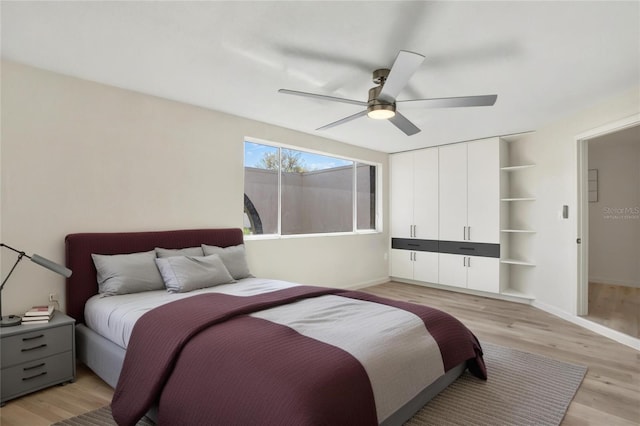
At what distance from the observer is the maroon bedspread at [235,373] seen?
143cm

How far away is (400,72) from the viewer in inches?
86.7

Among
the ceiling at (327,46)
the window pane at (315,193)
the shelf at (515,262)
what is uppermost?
the ceiling at (327,46)

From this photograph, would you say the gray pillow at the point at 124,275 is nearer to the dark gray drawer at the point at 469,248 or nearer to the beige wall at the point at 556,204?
the dark gray drawer at the point at 469,248

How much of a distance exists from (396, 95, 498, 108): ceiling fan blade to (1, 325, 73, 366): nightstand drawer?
304cm

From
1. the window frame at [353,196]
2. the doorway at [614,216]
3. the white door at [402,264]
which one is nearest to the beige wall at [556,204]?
the doorway at [614,216]

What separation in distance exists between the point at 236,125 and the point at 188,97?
0.73 metres

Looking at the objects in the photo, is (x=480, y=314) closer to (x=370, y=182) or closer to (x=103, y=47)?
(x=370, y=182)

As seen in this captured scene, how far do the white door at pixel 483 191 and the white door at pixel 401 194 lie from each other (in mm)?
1035

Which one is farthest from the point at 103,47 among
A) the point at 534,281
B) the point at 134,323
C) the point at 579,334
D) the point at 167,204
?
the point at 534,281

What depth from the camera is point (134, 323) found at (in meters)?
2.20

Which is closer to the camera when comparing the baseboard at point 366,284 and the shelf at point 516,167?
the shelf at point 516,167

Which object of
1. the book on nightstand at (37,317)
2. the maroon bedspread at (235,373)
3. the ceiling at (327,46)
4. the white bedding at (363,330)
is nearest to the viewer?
the maroon bedspread at (235,373)

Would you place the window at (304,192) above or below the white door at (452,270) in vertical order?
above

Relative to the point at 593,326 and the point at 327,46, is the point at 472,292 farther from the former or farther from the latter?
the point at 327,46
